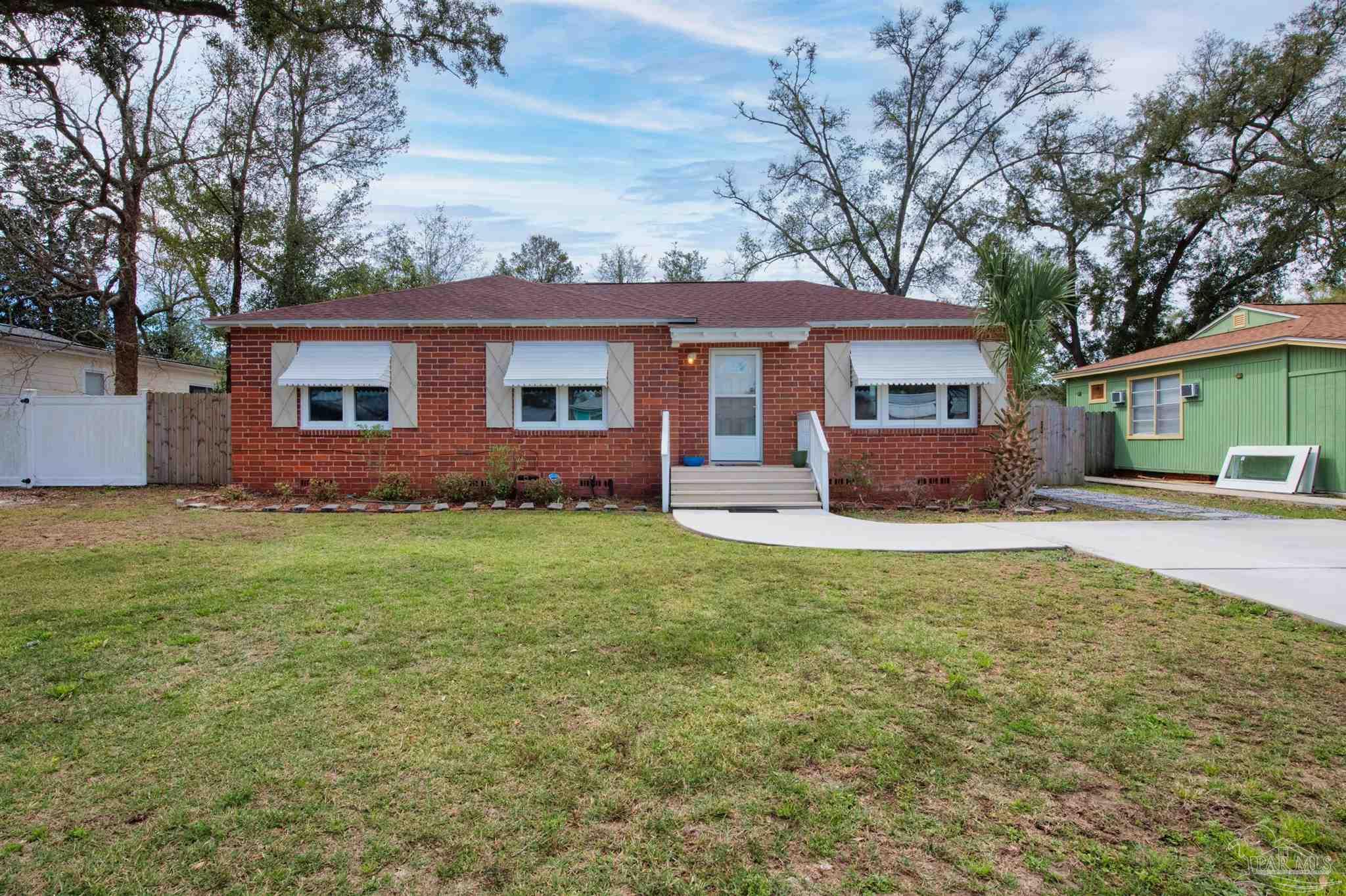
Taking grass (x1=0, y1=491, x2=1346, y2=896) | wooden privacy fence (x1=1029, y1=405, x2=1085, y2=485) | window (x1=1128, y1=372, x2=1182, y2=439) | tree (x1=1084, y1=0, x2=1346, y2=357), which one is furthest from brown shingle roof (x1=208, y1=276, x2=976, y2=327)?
tree (x1=1084, y1=0, x2=1346, y2=357)

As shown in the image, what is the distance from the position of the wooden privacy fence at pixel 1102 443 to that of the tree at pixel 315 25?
16969 mm

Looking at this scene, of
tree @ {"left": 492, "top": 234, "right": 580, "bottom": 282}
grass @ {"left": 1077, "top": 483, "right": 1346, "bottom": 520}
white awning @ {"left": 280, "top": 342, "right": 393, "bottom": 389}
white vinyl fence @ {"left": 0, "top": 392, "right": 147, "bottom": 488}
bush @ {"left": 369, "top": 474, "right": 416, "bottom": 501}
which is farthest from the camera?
tree @ {"left": 492, "top": 234, "right": 580, "bottom": 282}

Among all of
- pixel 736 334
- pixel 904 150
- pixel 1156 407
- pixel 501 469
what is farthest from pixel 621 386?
pixel 904 150

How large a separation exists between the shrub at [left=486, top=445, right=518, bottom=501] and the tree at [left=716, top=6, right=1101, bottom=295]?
17.4 meters

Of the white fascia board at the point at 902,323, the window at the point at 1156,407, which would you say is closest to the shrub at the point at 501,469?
the white fascia board at the point at 902,323

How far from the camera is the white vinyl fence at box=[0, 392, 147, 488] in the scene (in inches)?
515

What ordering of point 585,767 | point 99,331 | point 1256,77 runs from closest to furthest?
point 585,767 → point 99,331 → point 1256,77

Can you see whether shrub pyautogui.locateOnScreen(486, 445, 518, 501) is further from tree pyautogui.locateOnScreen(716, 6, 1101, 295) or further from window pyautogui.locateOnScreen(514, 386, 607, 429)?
tree pyautogui.locateOnScreen(716, 6, 1101, 295)

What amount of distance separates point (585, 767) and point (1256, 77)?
2911cm

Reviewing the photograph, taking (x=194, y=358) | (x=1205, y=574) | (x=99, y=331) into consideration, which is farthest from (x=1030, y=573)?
(x=194, y=358)

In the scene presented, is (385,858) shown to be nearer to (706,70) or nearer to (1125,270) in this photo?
(706,70)

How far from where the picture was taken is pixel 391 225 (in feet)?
87.8

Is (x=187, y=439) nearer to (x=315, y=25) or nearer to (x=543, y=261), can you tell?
(x=315, y=25)

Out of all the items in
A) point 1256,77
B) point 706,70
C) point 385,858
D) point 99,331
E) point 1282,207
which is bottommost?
point 385,858
